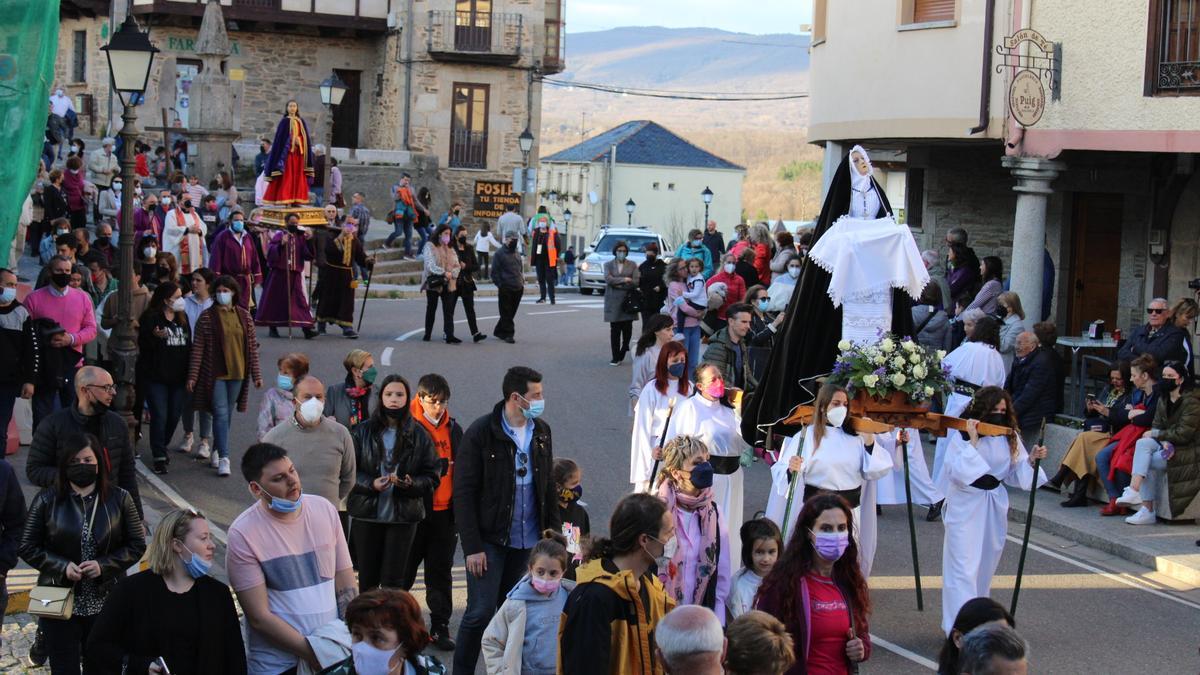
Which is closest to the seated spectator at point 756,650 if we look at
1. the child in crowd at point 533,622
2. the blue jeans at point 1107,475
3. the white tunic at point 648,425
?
the child in crowd at point 533,622

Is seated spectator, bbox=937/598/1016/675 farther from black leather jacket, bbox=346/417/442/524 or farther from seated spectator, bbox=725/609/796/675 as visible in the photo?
black leather jacket, bbox=346/417/442/524

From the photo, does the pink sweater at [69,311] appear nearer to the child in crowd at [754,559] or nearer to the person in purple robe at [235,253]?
the person in purple robe at [235,253]

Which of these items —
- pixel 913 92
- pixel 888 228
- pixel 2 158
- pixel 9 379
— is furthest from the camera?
pixel 913 92

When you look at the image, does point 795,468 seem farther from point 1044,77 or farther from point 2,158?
point 1044,77

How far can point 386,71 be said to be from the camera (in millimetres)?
47781

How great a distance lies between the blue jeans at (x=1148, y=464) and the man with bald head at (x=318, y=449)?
7811mm

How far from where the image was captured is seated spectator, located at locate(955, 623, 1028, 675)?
5.16 metres

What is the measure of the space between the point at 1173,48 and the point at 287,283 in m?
12.9

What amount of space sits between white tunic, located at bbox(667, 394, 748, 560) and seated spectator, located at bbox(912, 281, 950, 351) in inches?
295

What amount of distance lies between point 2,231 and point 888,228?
6259 mm

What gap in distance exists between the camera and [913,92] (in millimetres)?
20266

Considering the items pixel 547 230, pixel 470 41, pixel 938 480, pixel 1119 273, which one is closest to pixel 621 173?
pixel 470 41

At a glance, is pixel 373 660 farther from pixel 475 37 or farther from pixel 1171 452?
pixel 475 37

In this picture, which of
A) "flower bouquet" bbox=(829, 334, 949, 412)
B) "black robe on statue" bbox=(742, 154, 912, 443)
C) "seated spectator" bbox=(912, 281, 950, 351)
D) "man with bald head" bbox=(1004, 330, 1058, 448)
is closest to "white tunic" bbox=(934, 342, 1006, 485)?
"man with bald head" bbox=(1004, 330, 1058, 448)
